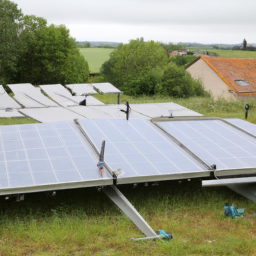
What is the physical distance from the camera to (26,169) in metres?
9.70

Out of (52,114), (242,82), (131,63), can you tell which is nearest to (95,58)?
(131,63)

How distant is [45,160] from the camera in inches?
406

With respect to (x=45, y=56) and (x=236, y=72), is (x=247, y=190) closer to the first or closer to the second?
(x=236, y=72)

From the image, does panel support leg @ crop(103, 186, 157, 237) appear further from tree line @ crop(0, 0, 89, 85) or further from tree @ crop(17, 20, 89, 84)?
tree @ crop(17, 20, 89, 84)

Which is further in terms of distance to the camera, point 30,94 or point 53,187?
point 30,94

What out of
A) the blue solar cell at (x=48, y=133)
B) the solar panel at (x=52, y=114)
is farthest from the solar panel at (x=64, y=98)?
the blue solar cell at (x=48, y=133)

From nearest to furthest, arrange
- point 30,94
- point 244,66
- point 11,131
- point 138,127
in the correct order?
point 11,131 → point 138,127 → point 30,94 → point 244,66

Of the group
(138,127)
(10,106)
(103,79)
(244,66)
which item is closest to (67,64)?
(103,79)

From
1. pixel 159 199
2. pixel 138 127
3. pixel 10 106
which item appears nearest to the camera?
pixel 159 199

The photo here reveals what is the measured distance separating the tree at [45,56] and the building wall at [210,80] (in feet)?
64.2

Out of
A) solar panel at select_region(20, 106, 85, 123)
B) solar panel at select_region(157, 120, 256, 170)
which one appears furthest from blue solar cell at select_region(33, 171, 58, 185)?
solar panel at select_region(20, 106, 85, 123)

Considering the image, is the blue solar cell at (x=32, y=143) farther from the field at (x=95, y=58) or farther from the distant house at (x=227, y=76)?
the field at (x=95, y=58)

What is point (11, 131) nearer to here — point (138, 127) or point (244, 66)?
point (138, 127)

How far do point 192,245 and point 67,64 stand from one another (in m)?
54.4
